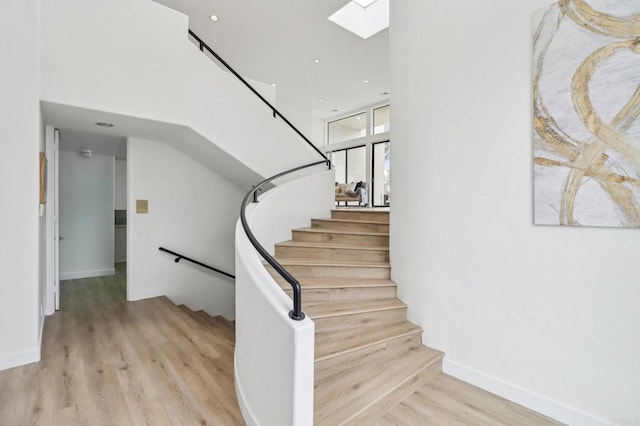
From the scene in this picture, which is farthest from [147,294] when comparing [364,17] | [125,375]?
[364,17]

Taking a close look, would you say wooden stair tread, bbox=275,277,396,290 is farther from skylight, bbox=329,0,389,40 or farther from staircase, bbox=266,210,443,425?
skylight, bbox=329,0,389,40

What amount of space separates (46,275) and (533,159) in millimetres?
5770

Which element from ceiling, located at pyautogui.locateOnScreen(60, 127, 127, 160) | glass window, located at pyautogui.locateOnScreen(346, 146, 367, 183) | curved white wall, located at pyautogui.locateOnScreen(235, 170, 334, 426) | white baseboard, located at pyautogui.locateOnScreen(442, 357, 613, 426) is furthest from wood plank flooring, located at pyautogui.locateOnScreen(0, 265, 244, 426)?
glass window, located at pyautogui.locateOnScreen(346, 146, 367, 183)

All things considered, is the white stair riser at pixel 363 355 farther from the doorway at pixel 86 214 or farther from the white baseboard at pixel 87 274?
the white baseboard at pixel 87 274

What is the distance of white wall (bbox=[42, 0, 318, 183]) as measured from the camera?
311cm

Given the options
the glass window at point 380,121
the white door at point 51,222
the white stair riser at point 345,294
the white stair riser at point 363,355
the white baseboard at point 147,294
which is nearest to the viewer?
the white stair riser at point 363,355

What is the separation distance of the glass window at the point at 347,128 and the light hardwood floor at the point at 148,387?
8291 mm

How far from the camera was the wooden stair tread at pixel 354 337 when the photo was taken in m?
2.49

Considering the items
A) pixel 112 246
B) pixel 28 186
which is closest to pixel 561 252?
pixel 28 186

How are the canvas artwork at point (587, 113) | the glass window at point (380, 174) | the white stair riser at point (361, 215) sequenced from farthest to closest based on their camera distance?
the glass window at point (380, 174), the white stair riser at point (361, 215), the canvas artwork at point (587, 113)

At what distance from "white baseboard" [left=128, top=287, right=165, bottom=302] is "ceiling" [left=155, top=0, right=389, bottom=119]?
14.5 ft

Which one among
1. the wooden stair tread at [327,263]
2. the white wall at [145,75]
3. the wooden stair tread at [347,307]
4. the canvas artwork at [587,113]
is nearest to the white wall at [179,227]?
the white wall at [145,75]

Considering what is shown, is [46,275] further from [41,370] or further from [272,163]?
[272,163]

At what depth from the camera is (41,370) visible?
2725 millimetres
